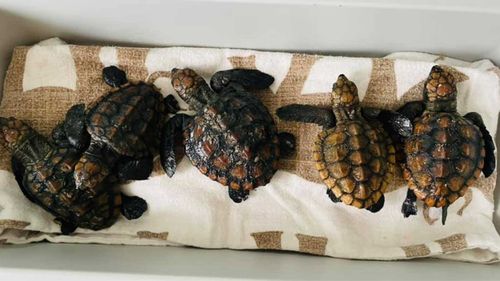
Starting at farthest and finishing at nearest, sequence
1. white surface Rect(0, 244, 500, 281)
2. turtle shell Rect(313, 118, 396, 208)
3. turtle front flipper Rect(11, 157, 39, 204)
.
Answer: turtle front flipper Rect(11, 157, 39, 204) → turtle shell Rect(313, 118, 396, 208) → white surface Rect(0, 244, 500, 281)

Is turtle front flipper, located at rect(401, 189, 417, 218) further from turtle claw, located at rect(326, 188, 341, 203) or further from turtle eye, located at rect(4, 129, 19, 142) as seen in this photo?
turtle eye, located at rect(4, 129, 19, 142)

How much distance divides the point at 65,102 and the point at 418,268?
3.35ft

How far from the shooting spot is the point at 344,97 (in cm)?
126

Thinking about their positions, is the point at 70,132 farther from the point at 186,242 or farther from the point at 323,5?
the point at 323,5

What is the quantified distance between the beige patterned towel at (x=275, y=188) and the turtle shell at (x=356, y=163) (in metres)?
0.10

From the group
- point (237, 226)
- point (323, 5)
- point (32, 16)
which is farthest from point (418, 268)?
point (32, 16)

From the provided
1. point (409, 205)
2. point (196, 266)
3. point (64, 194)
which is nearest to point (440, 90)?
point (409, 205)

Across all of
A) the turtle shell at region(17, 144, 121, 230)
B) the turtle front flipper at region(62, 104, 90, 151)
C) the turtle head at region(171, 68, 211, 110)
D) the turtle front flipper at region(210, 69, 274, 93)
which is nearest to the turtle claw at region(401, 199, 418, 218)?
the turtle front flipper at region(210, 69, 274, 93)

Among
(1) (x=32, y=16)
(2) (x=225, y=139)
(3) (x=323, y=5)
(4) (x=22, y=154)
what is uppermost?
(3) (x=323, y=5)

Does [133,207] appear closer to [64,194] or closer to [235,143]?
[64,194]

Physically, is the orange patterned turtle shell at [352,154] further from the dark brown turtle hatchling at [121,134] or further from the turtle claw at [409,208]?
the dark brown turtle hatchling at [121,134]

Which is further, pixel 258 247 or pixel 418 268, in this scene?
pixel 258 247

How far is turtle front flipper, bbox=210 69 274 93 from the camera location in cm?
132

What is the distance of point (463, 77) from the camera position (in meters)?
1.35
